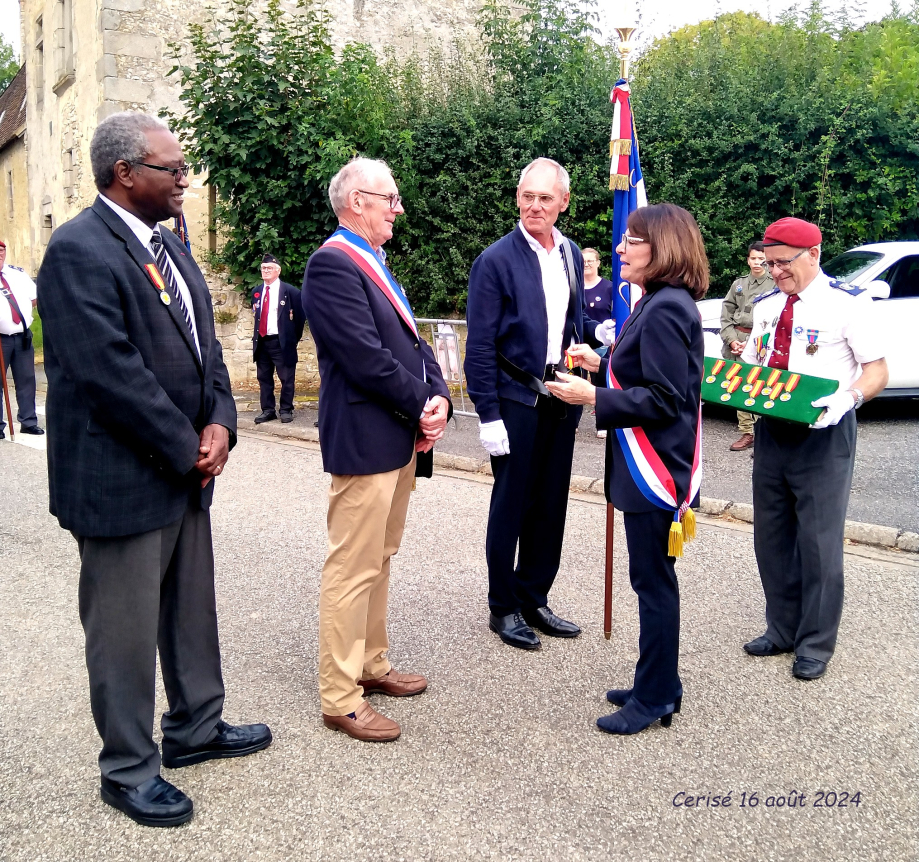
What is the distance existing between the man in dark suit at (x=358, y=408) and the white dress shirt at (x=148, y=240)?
49 centimetres

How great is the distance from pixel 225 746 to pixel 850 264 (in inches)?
356

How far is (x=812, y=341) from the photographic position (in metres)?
3.99

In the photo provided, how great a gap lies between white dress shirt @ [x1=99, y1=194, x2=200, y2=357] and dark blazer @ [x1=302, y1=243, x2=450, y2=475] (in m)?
0.46

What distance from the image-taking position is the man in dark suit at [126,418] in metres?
2.65

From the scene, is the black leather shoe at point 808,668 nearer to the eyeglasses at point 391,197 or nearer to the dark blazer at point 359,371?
the dark blazer at point 359,371

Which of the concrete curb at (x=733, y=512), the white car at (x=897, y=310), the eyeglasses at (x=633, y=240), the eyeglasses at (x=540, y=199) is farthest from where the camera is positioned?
the white car at (x=897, y=310)

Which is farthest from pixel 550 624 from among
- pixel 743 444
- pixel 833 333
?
pixel 743 444

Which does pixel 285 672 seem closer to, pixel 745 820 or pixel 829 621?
pixel 745 820

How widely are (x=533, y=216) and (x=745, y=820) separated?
8.83 ft

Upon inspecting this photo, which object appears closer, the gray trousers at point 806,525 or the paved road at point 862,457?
the gray trousers at point 806,525

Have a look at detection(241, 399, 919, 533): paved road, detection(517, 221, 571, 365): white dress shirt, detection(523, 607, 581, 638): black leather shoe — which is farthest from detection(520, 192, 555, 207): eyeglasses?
detection(241, 399, 919, 533): paved road

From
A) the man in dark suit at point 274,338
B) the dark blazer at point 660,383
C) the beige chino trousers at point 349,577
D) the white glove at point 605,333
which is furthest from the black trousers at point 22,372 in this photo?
the dark blazer at point 660,383

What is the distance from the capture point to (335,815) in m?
2.88

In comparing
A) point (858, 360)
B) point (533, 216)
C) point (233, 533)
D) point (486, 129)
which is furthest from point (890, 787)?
point (486, 129)
